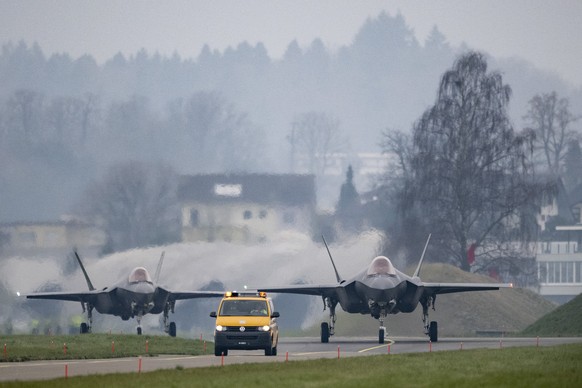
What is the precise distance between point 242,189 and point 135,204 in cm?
660

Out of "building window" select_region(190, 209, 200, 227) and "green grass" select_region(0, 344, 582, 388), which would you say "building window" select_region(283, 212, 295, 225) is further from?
"green grass" select_region(0, 344, 582, 388)

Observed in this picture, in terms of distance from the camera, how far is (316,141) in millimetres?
150750

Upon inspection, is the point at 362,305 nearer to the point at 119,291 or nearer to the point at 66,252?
the point at 119,291

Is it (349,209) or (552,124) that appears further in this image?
(552,124)

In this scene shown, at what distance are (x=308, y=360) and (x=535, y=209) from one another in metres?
49.1

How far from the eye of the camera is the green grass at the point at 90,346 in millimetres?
39969

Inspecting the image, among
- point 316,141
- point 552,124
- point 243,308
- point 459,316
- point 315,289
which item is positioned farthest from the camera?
point 316,141

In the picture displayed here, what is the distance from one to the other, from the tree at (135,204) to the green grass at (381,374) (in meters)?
38.5

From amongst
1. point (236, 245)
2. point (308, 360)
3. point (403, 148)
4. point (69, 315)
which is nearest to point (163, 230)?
point (236, 245)

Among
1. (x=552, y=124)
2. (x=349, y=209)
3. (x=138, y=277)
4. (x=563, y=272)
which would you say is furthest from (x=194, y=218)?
(x=552, y=124)

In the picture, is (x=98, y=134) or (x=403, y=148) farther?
(x=403, y=148)

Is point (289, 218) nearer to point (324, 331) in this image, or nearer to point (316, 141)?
point (324, 331)

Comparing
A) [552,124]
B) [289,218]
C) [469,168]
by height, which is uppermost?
[552,124]

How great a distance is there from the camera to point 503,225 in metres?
84.6
